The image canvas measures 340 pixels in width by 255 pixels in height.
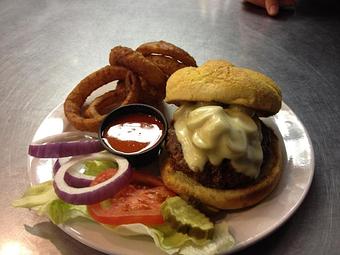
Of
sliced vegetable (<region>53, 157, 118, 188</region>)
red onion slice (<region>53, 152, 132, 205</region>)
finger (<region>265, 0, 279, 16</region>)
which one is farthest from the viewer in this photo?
finger (<region>265, 0, 279, 16</region>)

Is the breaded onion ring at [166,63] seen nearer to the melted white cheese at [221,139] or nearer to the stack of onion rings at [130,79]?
the stack of onion rings at [130,79]

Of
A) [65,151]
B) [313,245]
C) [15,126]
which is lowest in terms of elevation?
[313,245]

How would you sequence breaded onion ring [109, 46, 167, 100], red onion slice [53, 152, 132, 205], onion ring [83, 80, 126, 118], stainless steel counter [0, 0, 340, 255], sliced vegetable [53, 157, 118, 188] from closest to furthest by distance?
red onion slice [53, 152, 132, 205], sliced vegetable [53, 157, 118, 188], stainless steel counter [0, 0, 340, 255], breaded onion ring [109, 46, 167, 100], onion ring [83, 80, 126, 118]

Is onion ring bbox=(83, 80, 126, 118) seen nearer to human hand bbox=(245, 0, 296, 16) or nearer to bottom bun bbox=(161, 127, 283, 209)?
bottom bun bbox=(161, 127, 283, 209)

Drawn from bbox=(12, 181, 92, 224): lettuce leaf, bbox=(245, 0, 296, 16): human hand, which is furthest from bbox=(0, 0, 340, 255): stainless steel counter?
bbox=(12, 181, 92, 224): lettuce leaf

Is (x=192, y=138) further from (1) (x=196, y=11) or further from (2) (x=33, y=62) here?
(1) (x=196, y=11)

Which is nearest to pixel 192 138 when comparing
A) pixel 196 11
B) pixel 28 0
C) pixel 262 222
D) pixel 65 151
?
pixel 262 222
